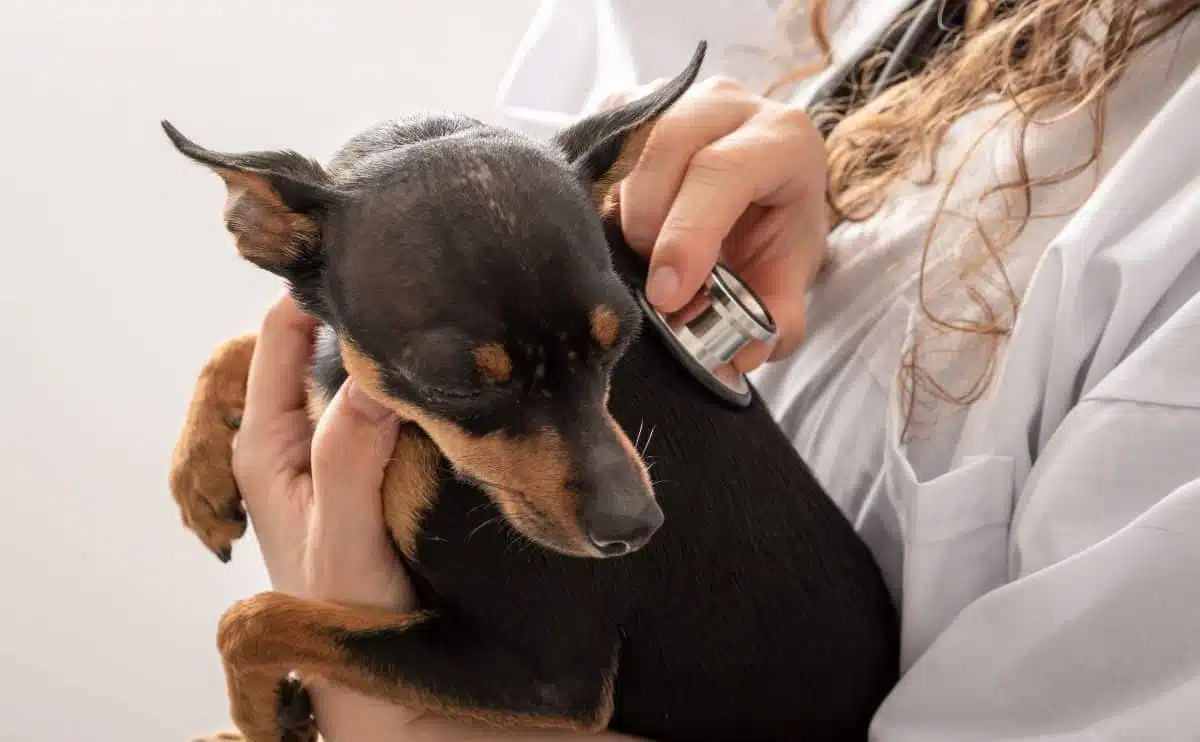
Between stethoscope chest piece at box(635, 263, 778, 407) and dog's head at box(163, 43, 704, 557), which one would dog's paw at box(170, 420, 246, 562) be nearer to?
dog's head at box(163, 43, 704, 557)

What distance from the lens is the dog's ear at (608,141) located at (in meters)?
1.11

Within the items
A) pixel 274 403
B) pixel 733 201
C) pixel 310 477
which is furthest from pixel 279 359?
pixel 733 201

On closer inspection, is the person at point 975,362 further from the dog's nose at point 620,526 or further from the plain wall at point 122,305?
the plain wall at point 122,305

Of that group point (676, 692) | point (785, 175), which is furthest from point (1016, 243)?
point (676, 692)

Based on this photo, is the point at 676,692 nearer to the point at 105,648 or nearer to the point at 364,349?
the point at 364,349

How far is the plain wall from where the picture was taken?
93.7 inches

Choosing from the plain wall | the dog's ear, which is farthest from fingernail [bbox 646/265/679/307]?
the plain wall

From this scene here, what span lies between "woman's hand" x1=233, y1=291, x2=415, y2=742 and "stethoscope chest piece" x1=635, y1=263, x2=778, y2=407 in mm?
332

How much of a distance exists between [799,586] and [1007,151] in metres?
0.60

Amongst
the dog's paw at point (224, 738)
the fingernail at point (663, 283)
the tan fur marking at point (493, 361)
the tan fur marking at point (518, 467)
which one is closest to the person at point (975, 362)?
the fingernail at point (663, 283)

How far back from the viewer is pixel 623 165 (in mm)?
1159

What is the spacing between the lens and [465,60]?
9.32ft

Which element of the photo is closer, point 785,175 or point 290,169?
point 290,169

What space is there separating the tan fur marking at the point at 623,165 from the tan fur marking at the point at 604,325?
0.59 feet
